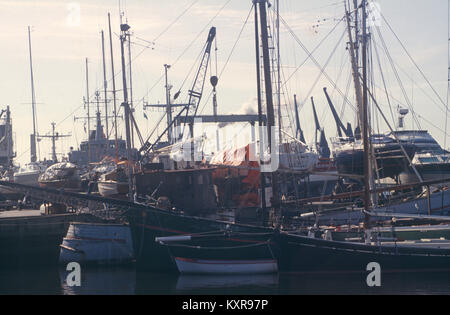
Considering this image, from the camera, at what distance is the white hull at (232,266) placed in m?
33.2

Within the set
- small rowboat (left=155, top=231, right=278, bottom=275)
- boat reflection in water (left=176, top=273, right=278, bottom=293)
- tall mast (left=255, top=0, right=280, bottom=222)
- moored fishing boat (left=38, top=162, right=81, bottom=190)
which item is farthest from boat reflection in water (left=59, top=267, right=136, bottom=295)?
moored fishing boat (left=38, top=162, right=81, bottom=190)

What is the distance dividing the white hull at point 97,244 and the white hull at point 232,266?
20.5ft

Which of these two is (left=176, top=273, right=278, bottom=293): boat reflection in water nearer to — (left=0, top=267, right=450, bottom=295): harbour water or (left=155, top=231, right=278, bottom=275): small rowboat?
(left=0, top=267, right=450, bottom=295): harbour water

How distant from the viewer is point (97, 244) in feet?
125

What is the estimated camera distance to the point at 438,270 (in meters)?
32.8

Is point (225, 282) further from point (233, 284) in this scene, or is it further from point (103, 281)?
point (103, 281)

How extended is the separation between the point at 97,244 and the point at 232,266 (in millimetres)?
9142

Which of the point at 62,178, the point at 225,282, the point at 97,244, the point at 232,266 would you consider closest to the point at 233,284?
the point at 225,282

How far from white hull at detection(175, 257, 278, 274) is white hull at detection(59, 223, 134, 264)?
20.5 feet

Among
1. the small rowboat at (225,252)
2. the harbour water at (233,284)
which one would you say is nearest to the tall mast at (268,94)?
the small rowboat at (225,252)

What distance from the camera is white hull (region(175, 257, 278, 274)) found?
33.2 metres

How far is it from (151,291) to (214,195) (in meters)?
10.2

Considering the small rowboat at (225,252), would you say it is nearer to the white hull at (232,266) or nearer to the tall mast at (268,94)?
the white hull at (232,266)
